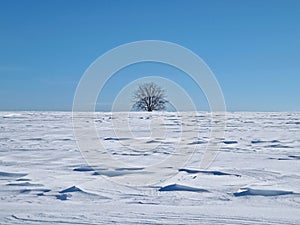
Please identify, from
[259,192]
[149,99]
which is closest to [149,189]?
[259,192]

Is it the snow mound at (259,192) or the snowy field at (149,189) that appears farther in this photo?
the snow mound at (259,192)

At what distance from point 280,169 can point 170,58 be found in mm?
2098

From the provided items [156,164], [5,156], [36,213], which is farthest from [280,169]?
[5,156]

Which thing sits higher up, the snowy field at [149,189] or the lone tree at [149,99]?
the lone tree at [149,99]

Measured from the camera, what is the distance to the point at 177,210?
279 cm

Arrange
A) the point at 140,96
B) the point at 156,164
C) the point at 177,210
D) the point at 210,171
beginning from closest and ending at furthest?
the point at 177,210, the point at 210,171, the point at 156,164, the point at 140,96

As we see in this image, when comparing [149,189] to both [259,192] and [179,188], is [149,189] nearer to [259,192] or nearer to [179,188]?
[179,188]

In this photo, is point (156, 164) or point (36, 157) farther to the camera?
point (36, 157)

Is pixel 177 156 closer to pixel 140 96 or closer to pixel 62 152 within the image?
pixel 62 152

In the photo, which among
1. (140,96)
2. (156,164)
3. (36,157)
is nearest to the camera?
(156,164)

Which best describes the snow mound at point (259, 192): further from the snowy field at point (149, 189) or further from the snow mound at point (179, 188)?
the snow mound at point (179, 188)

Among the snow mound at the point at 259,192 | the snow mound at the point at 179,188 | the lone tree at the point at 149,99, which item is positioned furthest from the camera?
the lone tree at the point at 149,99

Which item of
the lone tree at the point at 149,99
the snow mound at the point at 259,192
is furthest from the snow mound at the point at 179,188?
the lone tree at the point at 149,99

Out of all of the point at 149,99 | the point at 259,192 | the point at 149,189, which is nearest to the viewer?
the point at 259,192
